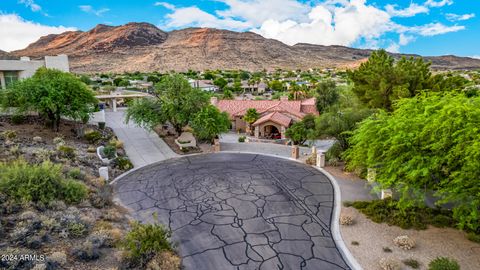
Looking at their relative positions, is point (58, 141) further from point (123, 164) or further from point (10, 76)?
point (10, 76)

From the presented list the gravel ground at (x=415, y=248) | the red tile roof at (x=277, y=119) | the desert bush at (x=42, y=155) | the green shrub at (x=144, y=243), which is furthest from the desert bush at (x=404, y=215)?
the red tile roof at (x=277, y=119)

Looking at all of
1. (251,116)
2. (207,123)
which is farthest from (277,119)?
(207,123)

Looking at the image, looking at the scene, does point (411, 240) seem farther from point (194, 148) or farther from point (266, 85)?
point (266, 85)

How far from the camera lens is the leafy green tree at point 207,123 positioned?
26734 millimetres

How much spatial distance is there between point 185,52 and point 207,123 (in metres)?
126

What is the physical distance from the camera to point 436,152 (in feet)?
38.2

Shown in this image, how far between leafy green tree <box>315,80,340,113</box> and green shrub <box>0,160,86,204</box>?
1378 inches

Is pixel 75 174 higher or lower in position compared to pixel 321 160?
higher

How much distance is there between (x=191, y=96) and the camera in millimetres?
27812

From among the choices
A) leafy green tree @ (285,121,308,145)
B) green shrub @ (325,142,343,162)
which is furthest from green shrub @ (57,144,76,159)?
leafy green tree @ (285,121,308,145)

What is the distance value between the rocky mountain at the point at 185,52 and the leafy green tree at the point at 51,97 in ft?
325

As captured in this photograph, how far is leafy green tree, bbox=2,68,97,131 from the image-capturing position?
84.0 feet

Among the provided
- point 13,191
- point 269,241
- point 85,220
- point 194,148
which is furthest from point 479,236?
point 194,148

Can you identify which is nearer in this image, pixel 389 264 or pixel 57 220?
pixel 389 264
